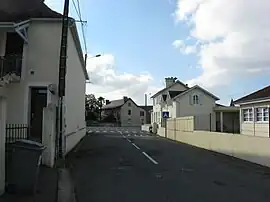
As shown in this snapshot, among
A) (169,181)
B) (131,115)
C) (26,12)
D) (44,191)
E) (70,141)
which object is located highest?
(26,12)

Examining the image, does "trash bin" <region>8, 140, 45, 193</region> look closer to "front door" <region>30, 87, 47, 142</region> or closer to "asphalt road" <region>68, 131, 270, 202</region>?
"asphalt road" <region>68, 131, 270, 202</region>

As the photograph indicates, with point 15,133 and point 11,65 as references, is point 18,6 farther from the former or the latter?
point 15,133

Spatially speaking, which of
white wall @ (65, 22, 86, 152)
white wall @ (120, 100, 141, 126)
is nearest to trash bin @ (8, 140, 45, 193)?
white wall @ (65, 22, 86, 152)

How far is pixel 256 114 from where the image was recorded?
30.0 metres

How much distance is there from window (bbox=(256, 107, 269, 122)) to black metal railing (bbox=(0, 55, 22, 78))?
1693 cm

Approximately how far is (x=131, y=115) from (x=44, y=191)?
110m

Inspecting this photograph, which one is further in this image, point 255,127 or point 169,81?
point 169,81

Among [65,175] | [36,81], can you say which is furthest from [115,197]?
[36,81]

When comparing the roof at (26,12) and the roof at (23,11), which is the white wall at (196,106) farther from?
the roof at (23,11)

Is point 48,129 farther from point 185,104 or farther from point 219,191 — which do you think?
point 185,104

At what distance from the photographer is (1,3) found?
77.8ft

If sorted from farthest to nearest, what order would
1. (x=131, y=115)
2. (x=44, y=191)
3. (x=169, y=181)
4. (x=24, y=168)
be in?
(x=131, y=115) → (x=169, y=181) → (x=44, y=191) → (x=24, y=168)

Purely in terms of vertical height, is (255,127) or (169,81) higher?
(169,81)

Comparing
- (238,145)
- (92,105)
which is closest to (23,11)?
(238,145)
